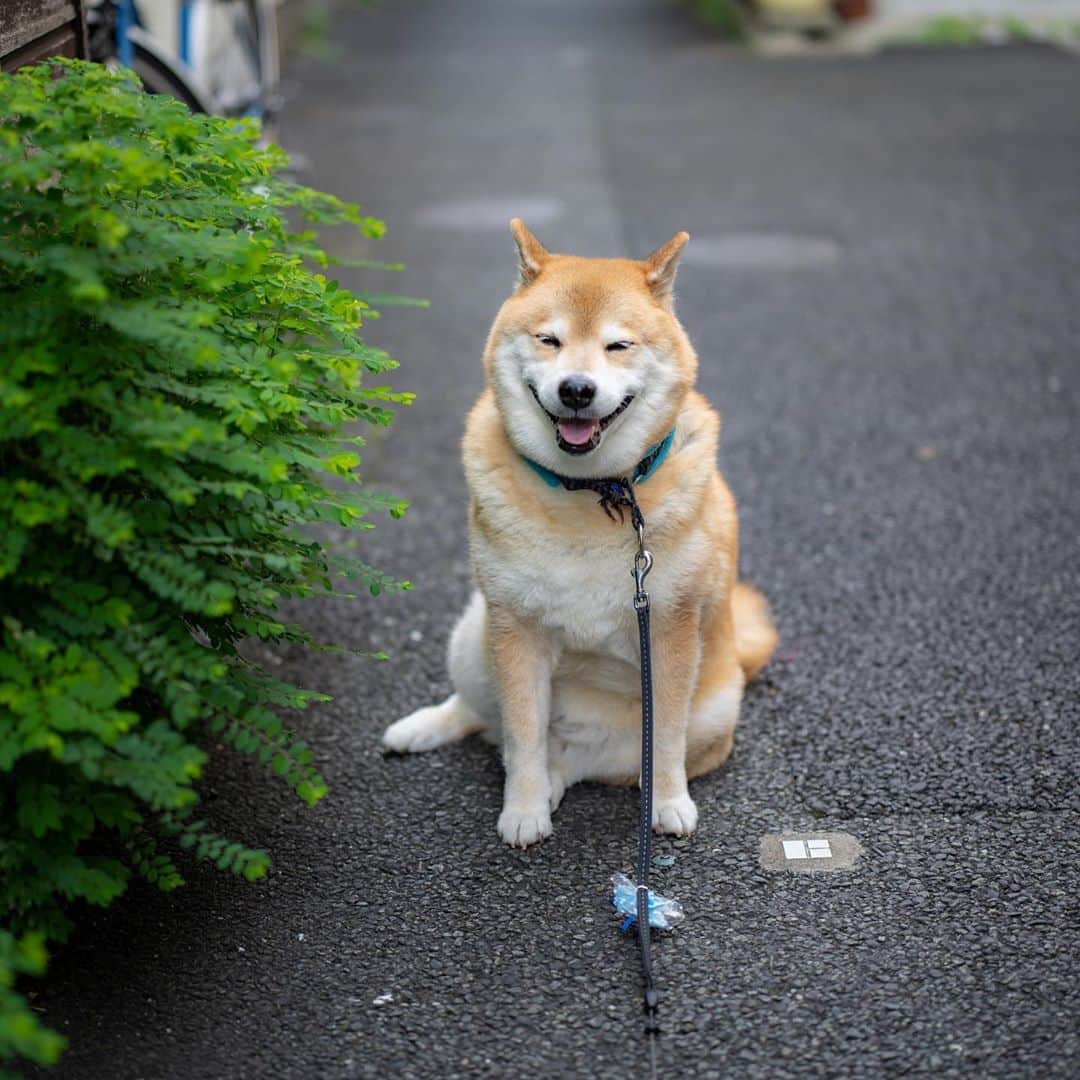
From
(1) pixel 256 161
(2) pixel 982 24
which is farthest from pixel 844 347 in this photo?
(2) pixel 982 24

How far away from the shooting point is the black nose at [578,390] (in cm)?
316

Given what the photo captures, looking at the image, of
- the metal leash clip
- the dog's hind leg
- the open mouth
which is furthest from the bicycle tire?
the metal leash clip

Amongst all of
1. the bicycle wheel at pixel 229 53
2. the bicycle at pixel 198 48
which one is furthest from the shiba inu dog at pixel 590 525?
the bicycle wheel at pixel 229 53

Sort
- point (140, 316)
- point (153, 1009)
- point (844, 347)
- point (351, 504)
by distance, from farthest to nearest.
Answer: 1. point (844, 347)
2. point (351, 504)
3. point (153, 1009)
4. point (140, 316)

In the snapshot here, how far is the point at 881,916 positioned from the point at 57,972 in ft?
5.97

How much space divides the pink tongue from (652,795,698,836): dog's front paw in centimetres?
96

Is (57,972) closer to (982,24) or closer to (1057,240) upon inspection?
(1057,240)

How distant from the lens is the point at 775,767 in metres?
3.77

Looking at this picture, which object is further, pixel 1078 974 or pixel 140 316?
pixel 1078 974

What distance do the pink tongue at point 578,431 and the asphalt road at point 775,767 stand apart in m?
1.01

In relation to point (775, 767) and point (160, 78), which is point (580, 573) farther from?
point (160, 78)

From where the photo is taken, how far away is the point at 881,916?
3.16 meters

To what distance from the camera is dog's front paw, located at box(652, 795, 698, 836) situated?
348cm

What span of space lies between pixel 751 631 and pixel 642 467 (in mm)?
894
